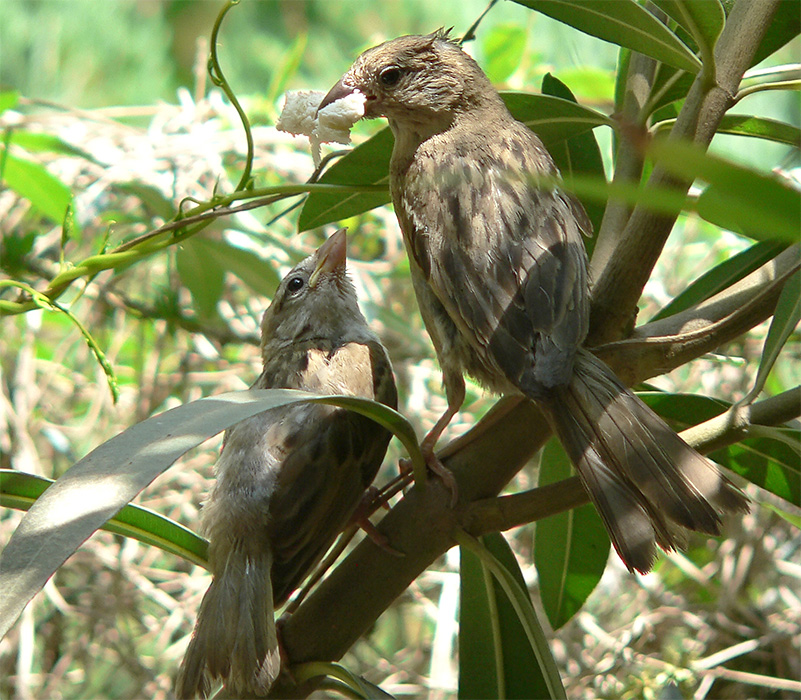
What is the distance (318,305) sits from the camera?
7.51ft

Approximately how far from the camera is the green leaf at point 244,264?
2.50 meters

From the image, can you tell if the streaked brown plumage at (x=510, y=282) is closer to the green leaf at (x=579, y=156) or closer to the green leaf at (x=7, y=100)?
the green leaf at (x=579, y=156)

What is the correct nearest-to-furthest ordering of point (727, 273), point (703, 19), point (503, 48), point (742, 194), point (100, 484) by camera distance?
point (742, 194) < point (100, 484) < point (703, 19) < point (727, 273) < point (503, 48)

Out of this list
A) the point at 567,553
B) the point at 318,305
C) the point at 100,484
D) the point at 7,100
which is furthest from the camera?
the point at 7,100

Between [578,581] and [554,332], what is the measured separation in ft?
2.09

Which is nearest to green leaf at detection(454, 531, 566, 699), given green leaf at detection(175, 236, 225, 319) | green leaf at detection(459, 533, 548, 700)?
green leaf at detection(459, 533, 548, 700)

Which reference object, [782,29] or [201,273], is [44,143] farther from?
[782,29]

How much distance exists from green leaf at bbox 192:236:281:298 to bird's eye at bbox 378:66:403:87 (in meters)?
0.79

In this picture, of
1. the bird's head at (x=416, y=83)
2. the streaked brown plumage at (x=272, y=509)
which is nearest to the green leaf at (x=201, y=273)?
the streaked brown plumage at (x=272, y=509)

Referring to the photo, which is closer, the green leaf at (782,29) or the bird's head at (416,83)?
the green leaf at (782,29)

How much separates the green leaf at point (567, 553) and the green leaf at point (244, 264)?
3.70ft

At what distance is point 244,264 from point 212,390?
85 centimetres

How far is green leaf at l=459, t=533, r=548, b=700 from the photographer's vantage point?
1.50 meters

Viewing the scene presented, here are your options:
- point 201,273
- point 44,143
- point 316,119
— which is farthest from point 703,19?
point 44,143
